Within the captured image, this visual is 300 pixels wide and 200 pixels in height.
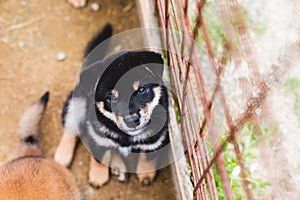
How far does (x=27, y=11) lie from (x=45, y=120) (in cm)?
80

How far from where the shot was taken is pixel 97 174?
3.04 meters

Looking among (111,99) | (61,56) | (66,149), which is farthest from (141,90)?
(61,56)

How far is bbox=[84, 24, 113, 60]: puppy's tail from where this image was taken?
3133 mm

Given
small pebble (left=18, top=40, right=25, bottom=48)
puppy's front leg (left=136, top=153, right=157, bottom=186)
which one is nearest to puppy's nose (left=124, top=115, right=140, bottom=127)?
puppy's front leg (left=136, top=153, right=157, bottom=186)

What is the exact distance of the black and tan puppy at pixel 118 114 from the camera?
2527 mm

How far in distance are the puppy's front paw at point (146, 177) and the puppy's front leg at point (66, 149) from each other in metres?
0.43

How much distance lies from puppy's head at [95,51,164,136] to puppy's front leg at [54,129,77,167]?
47 centimetres

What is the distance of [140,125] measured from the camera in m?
2.66

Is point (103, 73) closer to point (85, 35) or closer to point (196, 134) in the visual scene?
point (196, 134)

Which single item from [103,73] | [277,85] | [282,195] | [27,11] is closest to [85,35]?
[27,11]

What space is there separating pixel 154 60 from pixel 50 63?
41.9 inches

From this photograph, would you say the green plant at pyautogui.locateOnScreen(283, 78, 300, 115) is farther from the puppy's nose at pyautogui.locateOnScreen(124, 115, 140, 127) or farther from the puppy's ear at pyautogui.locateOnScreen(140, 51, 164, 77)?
the puppy's nose at pyautogui.locateOnScreen(124, 115, 140, 127)

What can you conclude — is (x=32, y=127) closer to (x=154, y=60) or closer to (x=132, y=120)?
(x=132, y=120)

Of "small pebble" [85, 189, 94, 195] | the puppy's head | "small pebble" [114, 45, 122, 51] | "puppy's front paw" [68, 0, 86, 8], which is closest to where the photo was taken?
the puppy's head
